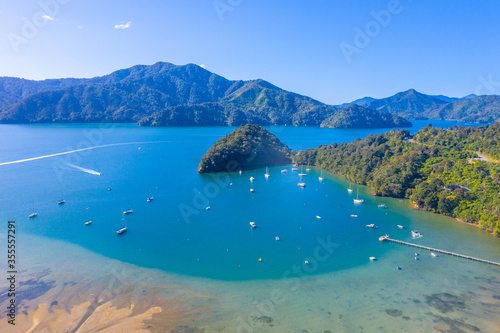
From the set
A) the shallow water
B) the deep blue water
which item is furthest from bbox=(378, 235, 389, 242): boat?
the deep blue water

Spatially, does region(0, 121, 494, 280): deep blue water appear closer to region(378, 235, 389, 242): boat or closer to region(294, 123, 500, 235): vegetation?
region(378, 235, 389, 242): boat

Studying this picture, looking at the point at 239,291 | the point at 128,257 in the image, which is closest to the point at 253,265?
the point at 239,291

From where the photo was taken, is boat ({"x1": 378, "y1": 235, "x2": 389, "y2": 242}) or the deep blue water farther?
boat ({"x1": 378, "y1": 235, "x2": 389, "y2": 242})

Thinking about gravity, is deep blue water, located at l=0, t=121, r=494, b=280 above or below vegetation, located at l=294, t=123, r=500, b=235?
below

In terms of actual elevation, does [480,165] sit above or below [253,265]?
above

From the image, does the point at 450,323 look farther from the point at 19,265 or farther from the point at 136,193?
the point at 136,193

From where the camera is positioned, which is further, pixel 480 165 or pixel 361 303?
pixel 480 165
